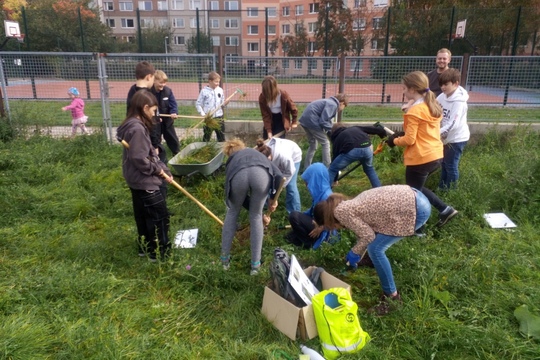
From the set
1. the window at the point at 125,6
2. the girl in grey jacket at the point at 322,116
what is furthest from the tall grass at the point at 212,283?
the window at the point at 125,6

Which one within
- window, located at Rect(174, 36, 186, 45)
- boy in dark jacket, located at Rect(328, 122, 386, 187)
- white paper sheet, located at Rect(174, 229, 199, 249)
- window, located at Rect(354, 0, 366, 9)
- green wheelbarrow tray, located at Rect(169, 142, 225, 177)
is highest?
window, located at Rect(354, 0, 366, 9)

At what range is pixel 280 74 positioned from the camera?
8.19m

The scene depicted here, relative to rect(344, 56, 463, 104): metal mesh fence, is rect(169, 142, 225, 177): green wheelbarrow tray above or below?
below

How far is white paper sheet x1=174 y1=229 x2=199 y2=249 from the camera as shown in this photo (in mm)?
3871

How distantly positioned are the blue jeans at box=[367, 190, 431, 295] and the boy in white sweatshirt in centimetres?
198

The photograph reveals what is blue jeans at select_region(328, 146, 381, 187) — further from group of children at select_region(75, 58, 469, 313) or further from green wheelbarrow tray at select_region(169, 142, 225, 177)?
green wheelbarrow tray at select_region(169, 142, 225, 177)

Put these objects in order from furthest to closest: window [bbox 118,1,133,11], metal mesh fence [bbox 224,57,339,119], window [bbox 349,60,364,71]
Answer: window [bbox 118,1,133,11] → window [bbox 349,60,364,71] → metal mesh fence [bbox 224,57,339,119]

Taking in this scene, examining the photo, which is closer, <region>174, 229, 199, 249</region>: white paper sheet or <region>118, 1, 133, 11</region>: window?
<region>174, 229, 199, 249</region>: white paper sheet

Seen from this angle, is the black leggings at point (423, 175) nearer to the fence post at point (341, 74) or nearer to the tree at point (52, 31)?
the fence post at point (341, 74)

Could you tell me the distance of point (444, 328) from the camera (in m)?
2.73

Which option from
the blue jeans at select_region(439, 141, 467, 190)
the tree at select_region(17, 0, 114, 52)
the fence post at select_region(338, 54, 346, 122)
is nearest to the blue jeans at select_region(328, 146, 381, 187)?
the blue jeans at select_region(439, 141, 467, 190)

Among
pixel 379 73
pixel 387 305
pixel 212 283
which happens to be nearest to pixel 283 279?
pixel 212 283

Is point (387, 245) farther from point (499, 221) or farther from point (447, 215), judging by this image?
point (499, 221)

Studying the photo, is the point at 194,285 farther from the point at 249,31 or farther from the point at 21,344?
the point at 249,31
